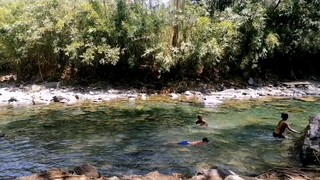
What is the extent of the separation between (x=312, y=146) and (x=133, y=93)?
1146cm

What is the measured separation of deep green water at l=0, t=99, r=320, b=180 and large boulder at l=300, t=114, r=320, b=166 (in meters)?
0.34

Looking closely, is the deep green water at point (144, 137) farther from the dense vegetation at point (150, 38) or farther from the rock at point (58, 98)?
the dense vegetation at point (150, 38)

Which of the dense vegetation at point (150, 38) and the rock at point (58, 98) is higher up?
the dense vegetation at point (150, 38)

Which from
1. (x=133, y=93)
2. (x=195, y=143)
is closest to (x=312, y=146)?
(x=195, y=143)

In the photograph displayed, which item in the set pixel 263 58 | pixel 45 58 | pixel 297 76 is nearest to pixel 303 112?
pixel 263 58

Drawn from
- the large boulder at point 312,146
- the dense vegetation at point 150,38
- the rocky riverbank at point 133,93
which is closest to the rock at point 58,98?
the rocky riverbank at point 133,93

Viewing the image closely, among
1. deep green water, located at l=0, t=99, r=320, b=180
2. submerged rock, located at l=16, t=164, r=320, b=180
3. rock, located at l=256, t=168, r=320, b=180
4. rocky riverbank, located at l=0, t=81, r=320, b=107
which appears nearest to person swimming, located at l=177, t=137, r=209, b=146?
deep green water, located at l=0, t=99, r=320, b=180

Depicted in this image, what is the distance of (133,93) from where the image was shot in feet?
59.6

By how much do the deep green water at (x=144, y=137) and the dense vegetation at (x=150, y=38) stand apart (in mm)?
3611

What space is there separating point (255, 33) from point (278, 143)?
11.1 m

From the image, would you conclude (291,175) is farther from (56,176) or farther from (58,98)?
(58,98)

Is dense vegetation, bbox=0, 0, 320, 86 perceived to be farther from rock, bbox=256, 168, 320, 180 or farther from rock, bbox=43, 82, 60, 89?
rock, bbox=256, 168, 320, 180

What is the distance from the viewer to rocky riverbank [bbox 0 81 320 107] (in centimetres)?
1675

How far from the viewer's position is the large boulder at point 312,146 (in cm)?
740
